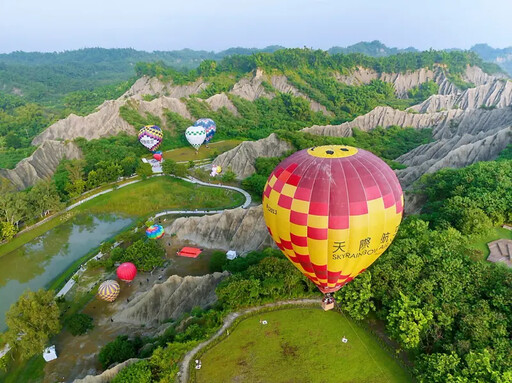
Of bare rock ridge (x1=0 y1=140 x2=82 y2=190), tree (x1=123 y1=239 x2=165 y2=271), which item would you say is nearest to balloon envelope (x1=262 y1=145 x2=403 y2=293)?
tree (x1=123 y1=239 x2=165 y2=271)

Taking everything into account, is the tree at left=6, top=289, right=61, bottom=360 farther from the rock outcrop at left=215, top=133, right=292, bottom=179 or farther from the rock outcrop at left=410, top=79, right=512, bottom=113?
the rock outcrop at left=410, top=79, right=512, bottom=113

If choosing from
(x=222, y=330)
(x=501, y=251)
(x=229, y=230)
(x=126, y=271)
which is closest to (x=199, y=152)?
(x=229, y=230)

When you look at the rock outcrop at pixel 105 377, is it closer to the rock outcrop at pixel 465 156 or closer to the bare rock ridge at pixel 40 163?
the rock outcrop at pixel 465 156

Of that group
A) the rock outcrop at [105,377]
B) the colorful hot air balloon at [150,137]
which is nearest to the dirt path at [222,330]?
the rock outcrop at [105,377]

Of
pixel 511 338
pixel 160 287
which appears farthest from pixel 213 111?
pixel 511 338

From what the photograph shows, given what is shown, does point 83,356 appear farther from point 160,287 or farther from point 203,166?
point 203,166

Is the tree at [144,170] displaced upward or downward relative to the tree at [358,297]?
downward
